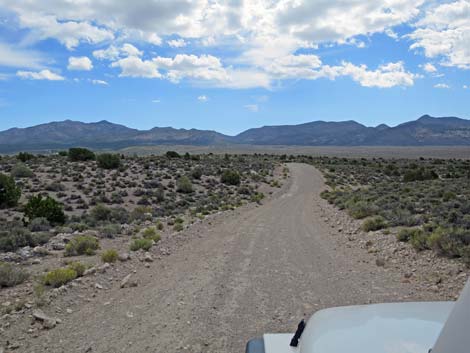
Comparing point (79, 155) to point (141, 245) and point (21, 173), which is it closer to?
point (21, 173)

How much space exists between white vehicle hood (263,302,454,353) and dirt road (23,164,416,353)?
11.1ft

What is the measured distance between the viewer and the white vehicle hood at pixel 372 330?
93.7 inches

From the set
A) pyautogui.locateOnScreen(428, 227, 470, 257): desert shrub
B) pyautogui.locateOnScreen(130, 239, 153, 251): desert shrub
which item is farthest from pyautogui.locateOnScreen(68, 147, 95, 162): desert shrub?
pyautogui.locateOnScreen(428, 227, 470, 257): desert shrub

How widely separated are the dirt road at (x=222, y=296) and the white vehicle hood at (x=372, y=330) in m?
3.38

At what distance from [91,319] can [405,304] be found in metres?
Answer: 5.84

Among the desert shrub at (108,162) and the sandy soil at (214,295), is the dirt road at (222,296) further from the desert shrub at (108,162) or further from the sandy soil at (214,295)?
the desert shrub at (108,162)

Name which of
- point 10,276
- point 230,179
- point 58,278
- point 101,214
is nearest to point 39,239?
point 10,276

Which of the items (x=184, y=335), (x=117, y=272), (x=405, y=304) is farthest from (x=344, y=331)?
(x=117, y=272)

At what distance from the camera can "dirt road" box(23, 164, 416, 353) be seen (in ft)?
21.1

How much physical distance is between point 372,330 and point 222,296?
6.00 meters

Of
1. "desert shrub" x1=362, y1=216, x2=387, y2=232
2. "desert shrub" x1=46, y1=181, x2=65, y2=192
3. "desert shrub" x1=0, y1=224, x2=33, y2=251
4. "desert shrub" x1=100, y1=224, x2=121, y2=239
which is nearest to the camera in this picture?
"desert shrub" x1=0, y1=224, x2=33, y2=251

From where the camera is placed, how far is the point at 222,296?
8.32 metres

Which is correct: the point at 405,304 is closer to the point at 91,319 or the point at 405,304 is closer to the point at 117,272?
the point at 91,319

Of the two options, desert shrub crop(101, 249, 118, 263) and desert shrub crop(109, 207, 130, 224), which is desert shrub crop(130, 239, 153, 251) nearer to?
desert shrub crop(101, 249, 118, 263)
